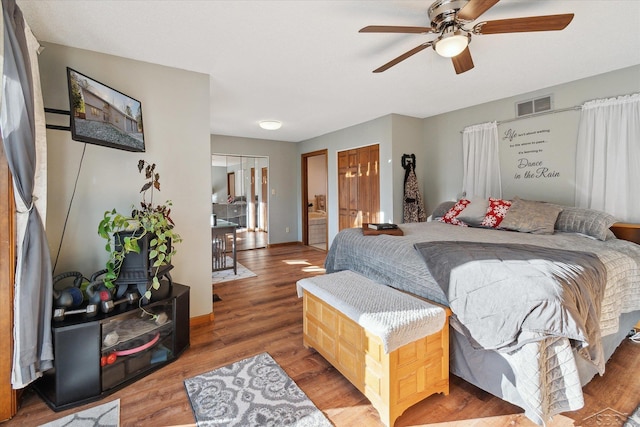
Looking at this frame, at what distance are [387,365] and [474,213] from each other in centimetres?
236

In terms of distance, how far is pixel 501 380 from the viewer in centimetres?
152

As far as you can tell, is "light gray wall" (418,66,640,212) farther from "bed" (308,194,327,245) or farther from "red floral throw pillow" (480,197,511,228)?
"bed" (308,194,327,245)

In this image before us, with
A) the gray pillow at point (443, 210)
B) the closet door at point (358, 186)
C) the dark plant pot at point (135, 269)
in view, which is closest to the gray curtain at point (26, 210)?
the dark plant pot at point (135, 269)

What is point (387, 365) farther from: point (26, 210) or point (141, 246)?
point (26, 210)

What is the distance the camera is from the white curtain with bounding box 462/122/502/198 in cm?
367

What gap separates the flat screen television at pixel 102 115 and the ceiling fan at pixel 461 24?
1792 mm

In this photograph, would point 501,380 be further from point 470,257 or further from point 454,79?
point 454,79

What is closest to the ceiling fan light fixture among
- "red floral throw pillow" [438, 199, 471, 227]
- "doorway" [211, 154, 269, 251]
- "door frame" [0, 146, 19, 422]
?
"red floral throw pillow" [438, 199, 471, 227]

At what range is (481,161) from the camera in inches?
149

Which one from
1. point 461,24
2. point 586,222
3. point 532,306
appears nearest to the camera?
point 532,306

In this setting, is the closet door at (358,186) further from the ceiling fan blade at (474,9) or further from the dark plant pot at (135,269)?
the dark plant pot at (135,269)

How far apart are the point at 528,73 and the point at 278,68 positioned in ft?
8.00

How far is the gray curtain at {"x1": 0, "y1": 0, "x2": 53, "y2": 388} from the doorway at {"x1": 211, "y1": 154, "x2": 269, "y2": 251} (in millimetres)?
3942

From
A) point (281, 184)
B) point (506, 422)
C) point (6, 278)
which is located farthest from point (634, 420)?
point (281, 184)
